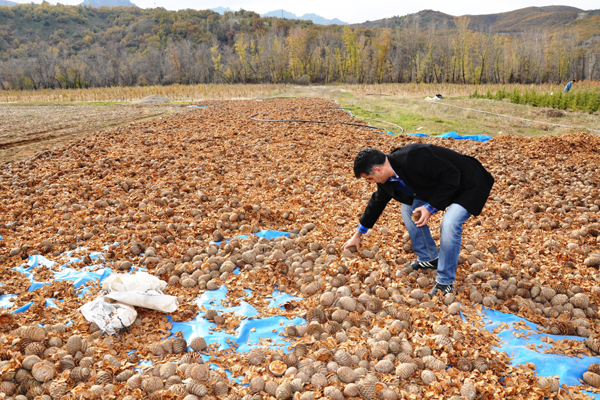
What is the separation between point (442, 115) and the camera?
44.6ft

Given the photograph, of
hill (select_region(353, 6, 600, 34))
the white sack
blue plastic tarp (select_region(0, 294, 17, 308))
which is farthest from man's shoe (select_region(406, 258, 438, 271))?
hill (select_region(353, 6, 600, 34))

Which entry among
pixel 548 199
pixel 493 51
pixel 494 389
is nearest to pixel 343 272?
pixel 494 389

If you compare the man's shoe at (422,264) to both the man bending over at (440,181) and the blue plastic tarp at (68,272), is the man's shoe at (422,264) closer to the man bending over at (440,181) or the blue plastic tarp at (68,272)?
the man bending over at (440,181)

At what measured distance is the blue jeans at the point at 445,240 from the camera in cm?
286

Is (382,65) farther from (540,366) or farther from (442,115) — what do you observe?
(540,366)

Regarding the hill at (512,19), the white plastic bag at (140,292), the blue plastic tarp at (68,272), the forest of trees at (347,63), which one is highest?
the hill at (512,19)

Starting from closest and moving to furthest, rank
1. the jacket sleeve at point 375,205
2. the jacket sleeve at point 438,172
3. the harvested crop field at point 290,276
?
the harvested crop field at point 290,276
the jacket sleeve at point 438,172
the jacket sleeve at point 375,205

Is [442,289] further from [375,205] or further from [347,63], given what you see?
[347,63]

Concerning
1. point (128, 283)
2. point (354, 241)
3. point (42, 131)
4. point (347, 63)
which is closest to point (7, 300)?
point (128, 283)

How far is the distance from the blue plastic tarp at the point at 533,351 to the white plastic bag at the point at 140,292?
8.30 feet

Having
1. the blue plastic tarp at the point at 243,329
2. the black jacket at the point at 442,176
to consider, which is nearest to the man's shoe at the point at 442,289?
the black jacket at the point at 442,176

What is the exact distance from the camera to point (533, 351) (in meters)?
2.47

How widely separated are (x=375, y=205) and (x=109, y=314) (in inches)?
92.1

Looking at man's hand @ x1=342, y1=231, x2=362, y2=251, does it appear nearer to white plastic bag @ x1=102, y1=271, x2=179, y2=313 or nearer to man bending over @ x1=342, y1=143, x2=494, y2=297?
man bending over @ x1=342, y1=143, x2=494, y2=297
